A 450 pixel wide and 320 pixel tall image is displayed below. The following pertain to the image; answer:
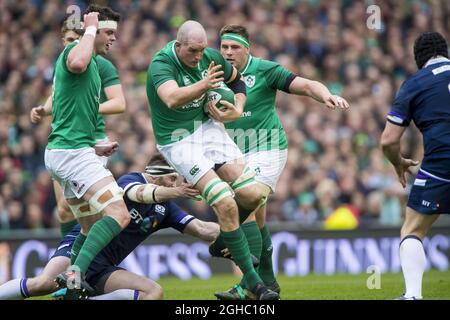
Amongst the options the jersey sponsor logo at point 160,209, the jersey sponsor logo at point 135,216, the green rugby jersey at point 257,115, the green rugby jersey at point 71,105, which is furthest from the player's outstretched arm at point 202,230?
the green rugby jersey at point 71,105

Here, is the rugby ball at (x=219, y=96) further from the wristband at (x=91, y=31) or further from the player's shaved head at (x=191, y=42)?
the wristband at (x=91, y=31)

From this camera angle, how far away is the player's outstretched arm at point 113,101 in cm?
1042

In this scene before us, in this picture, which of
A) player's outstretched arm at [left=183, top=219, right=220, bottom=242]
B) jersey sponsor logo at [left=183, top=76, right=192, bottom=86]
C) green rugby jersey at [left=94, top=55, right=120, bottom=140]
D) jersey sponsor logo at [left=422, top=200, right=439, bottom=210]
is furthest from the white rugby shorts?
jersey sponsor logo at [left=422, top=200, right=439, bottom=210]

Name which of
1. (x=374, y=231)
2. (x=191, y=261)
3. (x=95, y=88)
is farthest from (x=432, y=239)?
(x=95, y=88)

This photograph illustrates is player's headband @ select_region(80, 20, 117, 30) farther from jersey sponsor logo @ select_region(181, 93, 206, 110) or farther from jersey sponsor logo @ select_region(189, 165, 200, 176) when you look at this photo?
jersey sponsor logo @ select_region(189, 165, 200, 176)

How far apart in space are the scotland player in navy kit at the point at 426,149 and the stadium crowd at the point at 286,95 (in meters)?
7.43

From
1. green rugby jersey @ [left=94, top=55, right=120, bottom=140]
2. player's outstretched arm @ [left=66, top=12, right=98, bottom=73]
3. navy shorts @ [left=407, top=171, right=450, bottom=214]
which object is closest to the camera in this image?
player's outstretched arm @ [left=66, top=12, right=98, bottom=73]

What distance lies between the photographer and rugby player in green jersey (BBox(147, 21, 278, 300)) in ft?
28.6

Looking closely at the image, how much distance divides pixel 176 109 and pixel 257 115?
160cm

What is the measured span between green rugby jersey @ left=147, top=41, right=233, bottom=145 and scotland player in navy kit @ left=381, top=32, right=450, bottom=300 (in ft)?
5.95

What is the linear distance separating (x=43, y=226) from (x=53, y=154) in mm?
7908

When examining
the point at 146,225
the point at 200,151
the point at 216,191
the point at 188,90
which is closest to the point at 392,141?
the point at 216,191
